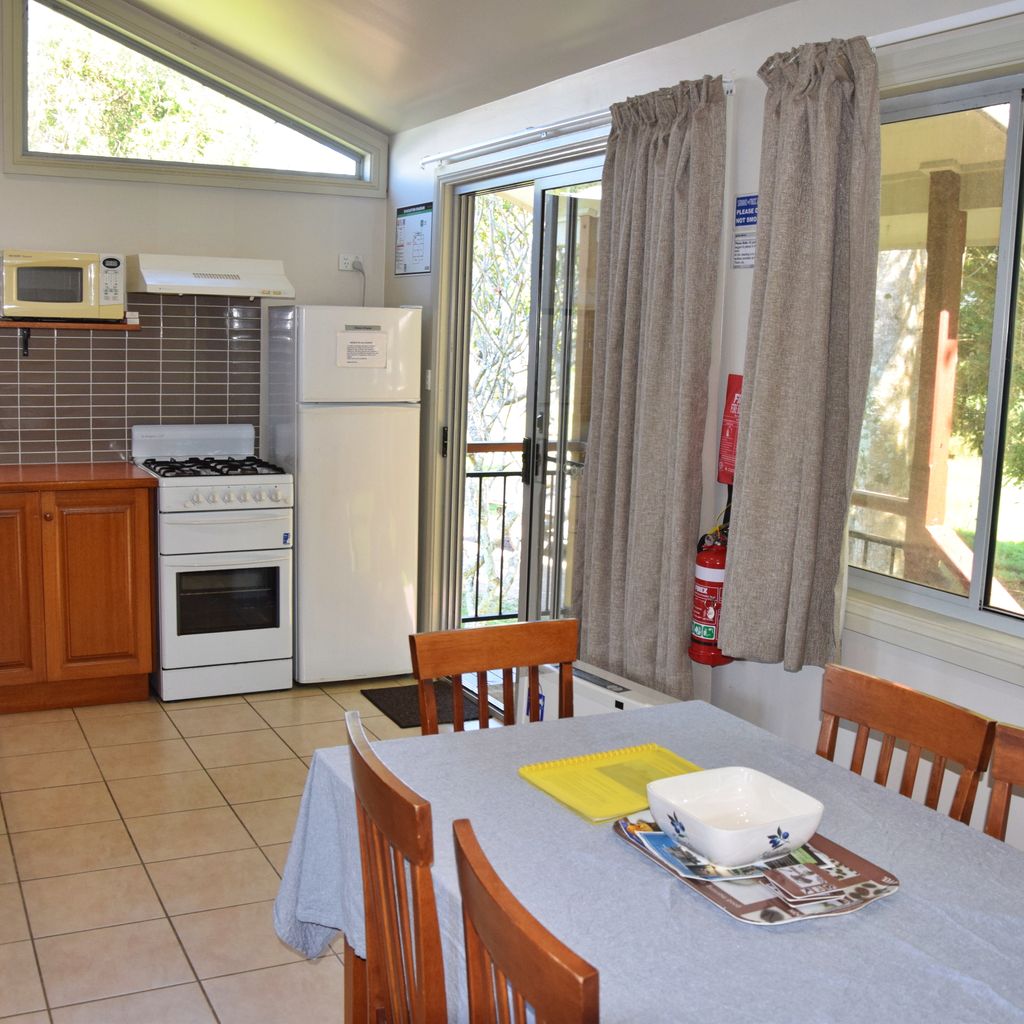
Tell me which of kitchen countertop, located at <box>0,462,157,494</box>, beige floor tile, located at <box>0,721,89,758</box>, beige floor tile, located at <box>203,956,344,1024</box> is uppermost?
kitchen countertop, located at <box>0,462,157,494</box>

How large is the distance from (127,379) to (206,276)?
2.06 ft

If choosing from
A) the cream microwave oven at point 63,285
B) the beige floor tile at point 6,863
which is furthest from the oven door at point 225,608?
the beige floor tile at point 6,863

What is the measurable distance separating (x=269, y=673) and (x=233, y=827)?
135 centimetres

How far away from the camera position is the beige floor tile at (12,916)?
9.19 ft

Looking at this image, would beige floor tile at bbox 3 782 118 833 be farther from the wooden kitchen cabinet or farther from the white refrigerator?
the white refrigerator

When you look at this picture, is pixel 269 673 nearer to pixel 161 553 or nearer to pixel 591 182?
pixel 161 553

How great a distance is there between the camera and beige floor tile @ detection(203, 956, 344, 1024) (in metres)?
2.53

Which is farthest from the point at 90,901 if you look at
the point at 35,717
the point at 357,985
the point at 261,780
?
the point at 35,717

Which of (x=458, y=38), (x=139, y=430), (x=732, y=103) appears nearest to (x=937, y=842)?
(x=732, y=103)

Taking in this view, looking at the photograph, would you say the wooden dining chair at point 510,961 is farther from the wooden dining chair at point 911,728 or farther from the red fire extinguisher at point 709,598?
the red fire extinguisher at point 709,598

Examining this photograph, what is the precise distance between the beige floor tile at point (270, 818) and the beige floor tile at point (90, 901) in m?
0.38

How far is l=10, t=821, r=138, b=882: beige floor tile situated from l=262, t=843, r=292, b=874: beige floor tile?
369 millimetres

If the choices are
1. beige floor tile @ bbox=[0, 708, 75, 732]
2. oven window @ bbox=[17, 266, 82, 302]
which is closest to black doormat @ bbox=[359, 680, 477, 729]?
beige floor tile @ bbox=[0, 708, 75, 732]

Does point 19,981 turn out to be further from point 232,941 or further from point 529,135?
point 529,135
